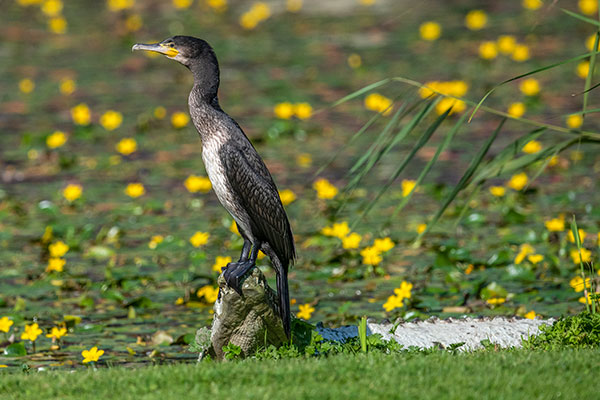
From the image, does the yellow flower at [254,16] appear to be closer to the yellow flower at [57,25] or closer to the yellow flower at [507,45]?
the yellow flower at [57,25]

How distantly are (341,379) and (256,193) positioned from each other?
96 cm

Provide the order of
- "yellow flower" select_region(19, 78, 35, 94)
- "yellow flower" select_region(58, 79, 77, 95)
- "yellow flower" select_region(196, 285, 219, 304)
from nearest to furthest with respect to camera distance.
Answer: "yellow flower" select_region(196, 285, 219, 304) < "yellow flower" select_region(58, 79, 77, 95) < "yellow flower" select_region(19, 78, 35, 94)

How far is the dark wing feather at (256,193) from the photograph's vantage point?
4270 mm

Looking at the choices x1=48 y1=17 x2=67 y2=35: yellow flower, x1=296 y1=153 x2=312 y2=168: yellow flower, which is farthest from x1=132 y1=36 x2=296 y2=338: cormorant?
x1=48 y1=17 x2=67 y2=35: yellow flower

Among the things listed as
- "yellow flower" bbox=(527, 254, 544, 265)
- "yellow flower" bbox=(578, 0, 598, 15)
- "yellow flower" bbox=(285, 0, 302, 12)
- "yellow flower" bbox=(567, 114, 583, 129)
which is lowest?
"yellow flower" bbox=(527, 254, 544, 265)

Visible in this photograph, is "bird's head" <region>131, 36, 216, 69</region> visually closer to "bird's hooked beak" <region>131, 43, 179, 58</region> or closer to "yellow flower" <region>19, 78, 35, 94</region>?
"bird's hooked beak" <region>131, 43, 179, 58</region>

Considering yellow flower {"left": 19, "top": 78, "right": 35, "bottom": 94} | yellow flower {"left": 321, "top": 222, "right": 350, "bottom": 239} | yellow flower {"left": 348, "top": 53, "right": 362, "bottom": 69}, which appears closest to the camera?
yellow flower {"left": 321, "top": 222, "right": 350, "bottom": 239}

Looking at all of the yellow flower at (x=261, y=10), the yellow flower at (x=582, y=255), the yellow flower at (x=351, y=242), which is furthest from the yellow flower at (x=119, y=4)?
the yellow flower at (x=582, y=255)

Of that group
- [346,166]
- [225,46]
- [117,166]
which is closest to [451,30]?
[225,46]

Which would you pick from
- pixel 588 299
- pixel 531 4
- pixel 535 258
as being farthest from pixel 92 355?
pixel 531 4

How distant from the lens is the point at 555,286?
591cm

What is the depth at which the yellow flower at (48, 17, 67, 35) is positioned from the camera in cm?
1308

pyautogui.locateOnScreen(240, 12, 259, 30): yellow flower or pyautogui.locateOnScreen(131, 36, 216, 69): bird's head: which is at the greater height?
pyautogui.locateOnScreen(240, 12, 259, 30): yellow flower

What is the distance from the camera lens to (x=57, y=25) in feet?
42.9
